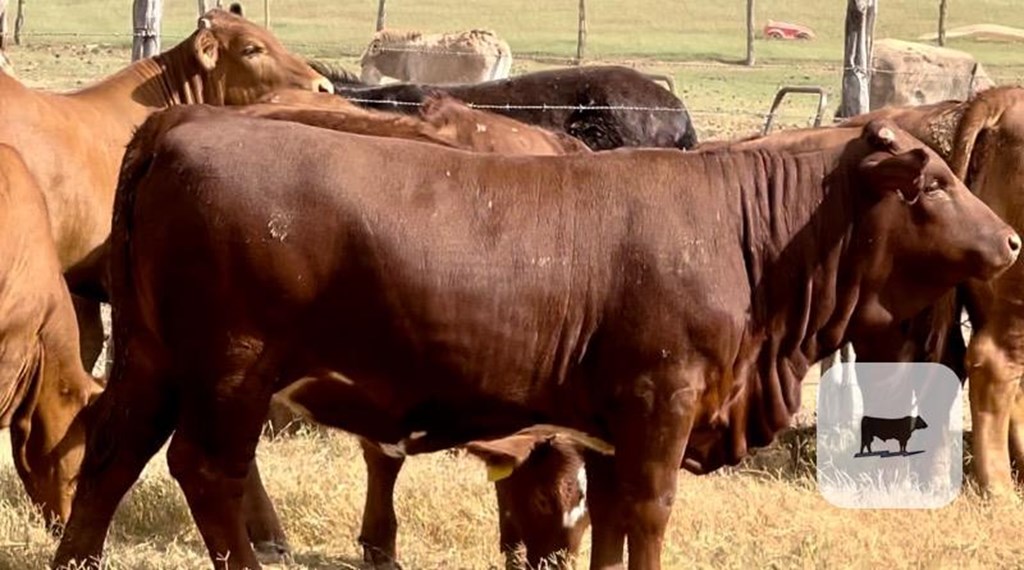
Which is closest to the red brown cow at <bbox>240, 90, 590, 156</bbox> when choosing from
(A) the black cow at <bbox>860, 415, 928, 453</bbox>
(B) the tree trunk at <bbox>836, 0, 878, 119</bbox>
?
(A) the black cow at <bbox>860, 415, 928, 453</bbox>

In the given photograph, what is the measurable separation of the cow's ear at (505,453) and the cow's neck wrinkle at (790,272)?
0.70 m

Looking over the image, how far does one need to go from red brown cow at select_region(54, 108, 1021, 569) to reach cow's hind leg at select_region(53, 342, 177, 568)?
0.06ft

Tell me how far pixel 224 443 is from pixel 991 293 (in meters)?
3.76

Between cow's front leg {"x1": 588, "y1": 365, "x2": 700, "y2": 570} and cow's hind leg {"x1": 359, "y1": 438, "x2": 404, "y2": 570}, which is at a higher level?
cow's front leg {"x1": 588, "y1": 365, "x2": 700, "y2": 570}

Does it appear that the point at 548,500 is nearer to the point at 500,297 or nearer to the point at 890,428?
the point at 500,297

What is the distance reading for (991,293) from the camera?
780cm

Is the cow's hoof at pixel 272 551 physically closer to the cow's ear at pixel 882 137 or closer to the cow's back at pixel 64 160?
the cow's back at pixel 64 160

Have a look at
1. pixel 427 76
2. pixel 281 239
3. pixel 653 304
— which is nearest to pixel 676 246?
pixel 653 304

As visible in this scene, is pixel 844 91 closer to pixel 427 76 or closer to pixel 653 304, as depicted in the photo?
pixel 653 304

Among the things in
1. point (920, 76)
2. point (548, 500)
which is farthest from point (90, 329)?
point (920, 76)

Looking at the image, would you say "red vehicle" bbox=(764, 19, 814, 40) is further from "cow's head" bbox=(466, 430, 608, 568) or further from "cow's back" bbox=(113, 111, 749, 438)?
"cow's back" bbox=(113, 111, 749, 438)

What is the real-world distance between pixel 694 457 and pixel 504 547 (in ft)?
2.89

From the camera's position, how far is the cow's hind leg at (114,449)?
5.74m

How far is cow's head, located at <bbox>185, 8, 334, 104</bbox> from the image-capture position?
8.82 m
